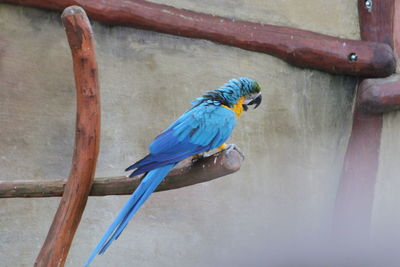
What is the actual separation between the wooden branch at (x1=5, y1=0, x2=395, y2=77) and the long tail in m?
1.20

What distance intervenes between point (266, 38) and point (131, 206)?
4.97 ft

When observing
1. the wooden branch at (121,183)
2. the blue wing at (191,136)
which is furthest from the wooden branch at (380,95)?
the wooden branch at (121,183)

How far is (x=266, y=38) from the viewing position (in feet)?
13.3

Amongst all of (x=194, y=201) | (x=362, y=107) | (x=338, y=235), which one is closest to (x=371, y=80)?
(x=362, y=107)

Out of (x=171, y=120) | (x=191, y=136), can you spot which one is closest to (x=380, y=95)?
(x=171, y=120)

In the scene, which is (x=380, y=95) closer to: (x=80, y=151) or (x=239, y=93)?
(x=239, y=93)

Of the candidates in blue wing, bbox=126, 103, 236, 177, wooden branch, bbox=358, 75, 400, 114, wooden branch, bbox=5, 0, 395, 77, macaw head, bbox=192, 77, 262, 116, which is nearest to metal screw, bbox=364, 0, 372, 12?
wooden branch, bbox=5, 0, 395, 77

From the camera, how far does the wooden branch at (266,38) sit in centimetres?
390

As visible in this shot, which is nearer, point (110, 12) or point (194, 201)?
point (110, 12)

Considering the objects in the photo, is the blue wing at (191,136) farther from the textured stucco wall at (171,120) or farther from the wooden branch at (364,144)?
the wooden branch at (364,144)

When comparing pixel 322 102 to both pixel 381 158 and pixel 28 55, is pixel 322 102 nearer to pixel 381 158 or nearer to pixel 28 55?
pixel 381 158

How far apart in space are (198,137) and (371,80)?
1391mm

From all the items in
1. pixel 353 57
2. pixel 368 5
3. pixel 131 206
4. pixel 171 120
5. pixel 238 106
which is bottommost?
pixel 131 206

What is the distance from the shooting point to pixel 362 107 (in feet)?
13.5
